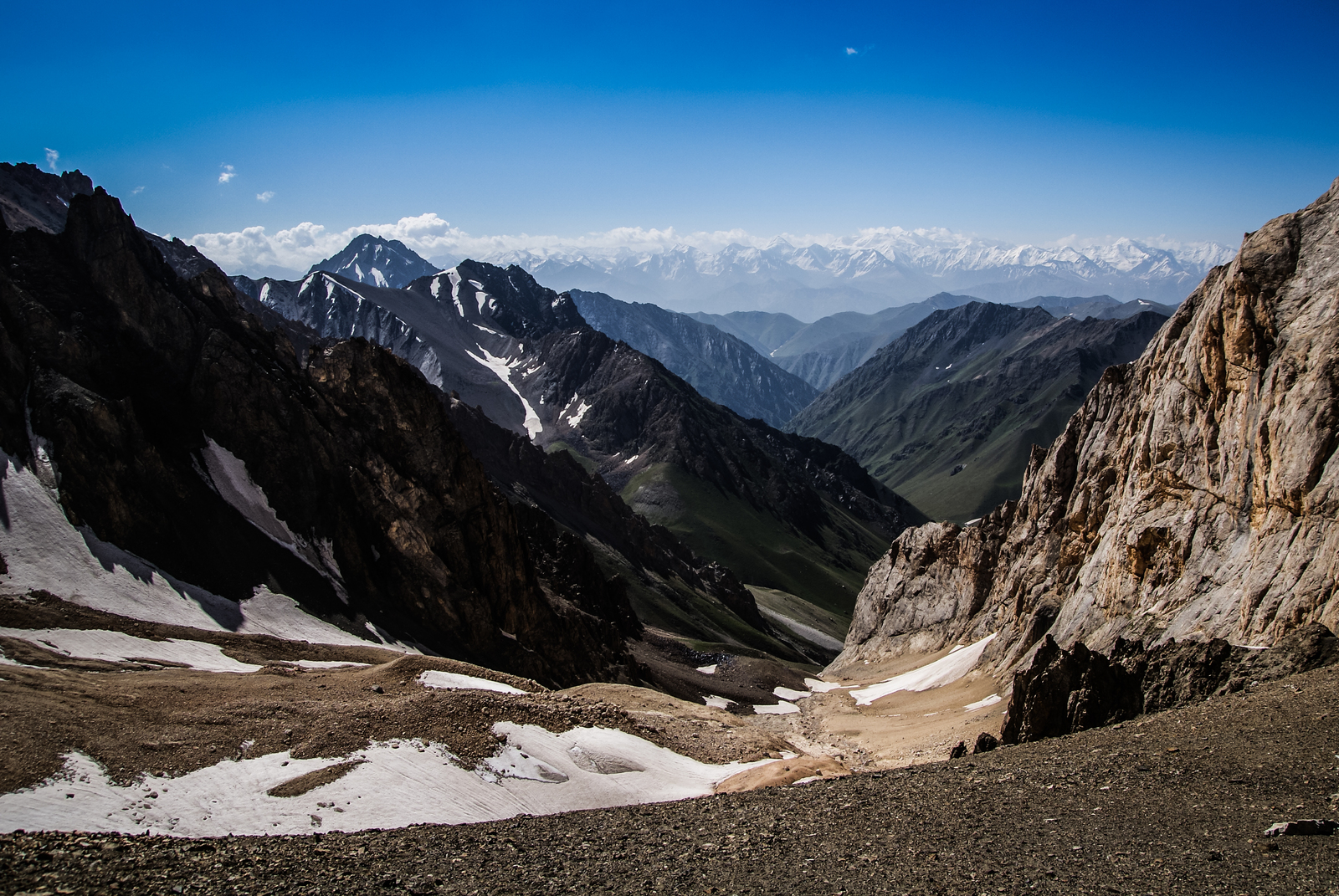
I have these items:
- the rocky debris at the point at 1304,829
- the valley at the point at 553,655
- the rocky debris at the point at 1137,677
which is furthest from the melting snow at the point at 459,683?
the rocky debris at the point at 1304,829

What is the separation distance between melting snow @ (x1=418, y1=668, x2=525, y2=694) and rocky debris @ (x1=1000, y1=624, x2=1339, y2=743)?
22.7 meters

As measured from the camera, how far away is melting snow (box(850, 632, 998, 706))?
68938mm

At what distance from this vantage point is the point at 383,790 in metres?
25.8

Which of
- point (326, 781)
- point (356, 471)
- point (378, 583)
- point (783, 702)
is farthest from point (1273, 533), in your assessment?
point (356, 471)

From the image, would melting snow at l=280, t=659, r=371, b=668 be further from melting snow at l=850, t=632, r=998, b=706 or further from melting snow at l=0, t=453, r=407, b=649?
melting snow at l=850, t=632, r=998, b=706

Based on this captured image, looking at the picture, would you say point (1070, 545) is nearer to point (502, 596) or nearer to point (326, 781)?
point (502, 596)

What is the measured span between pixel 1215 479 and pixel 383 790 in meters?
44.2

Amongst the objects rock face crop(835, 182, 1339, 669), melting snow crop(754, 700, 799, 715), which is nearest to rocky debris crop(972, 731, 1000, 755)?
rock face crop(835, 182, 1339, 669)

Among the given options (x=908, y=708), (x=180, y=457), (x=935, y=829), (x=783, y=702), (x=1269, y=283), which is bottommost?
(x=783, y=702)

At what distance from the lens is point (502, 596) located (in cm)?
6900

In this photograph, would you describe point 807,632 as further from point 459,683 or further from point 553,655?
point 459,683

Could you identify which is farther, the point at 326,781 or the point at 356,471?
the point at 356,471

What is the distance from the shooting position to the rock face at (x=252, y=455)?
52688mm

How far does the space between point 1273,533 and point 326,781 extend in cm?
4086
